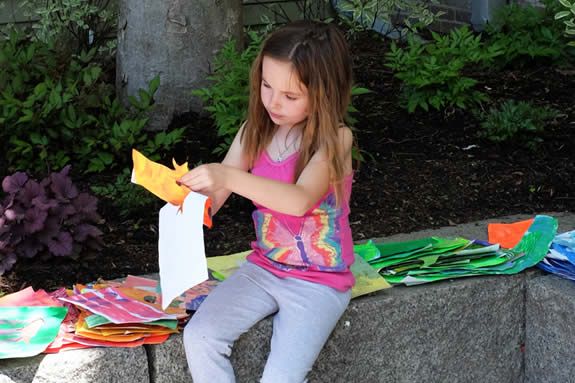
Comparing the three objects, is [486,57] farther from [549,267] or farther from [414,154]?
[549,267]

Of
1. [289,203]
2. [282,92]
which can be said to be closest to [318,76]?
[282,92]

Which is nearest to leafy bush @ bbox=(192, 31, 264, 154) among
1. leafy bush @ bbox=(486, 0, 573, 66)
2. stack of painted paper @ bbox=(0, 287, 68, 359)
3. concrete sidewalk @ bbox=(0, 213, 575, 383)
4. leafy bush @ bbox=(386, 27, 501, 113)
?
leafy bush @ bbox=(386, 27, 501, 113)

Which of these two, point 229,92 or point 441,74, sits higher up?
point 229,92

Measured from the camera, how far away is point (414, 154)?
4875 mm

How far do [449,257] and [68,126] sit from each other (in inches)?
77.9

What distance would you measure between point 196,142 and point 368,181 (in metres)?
0.90

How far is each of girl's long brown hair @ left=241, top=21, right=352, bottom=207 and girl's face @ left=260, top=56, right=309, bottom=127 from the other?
2 cm

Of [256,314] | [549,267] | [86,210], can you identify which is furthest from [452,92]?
[256,314]

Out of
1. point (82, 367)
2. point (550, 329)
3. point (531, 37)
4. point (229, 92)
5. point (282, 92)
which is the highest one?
point (282, 92)

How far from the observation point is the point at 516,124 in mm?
4941

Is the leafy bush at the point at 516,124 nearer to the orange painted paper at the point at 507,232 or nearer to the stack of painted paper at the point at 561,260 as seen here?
the orange painted paper at the point at 507,232

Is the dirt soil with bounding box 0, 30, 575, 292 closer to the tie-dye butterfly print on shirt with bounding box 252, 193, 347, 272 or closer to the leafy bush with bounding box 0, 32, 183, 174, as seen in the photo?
the leafy bush with bounding box 0, 32, 183, 174

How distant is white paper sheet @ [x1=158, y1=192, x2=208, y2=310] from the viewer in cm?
263

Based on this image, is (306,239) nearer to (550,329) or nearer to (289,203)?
(289,203)
